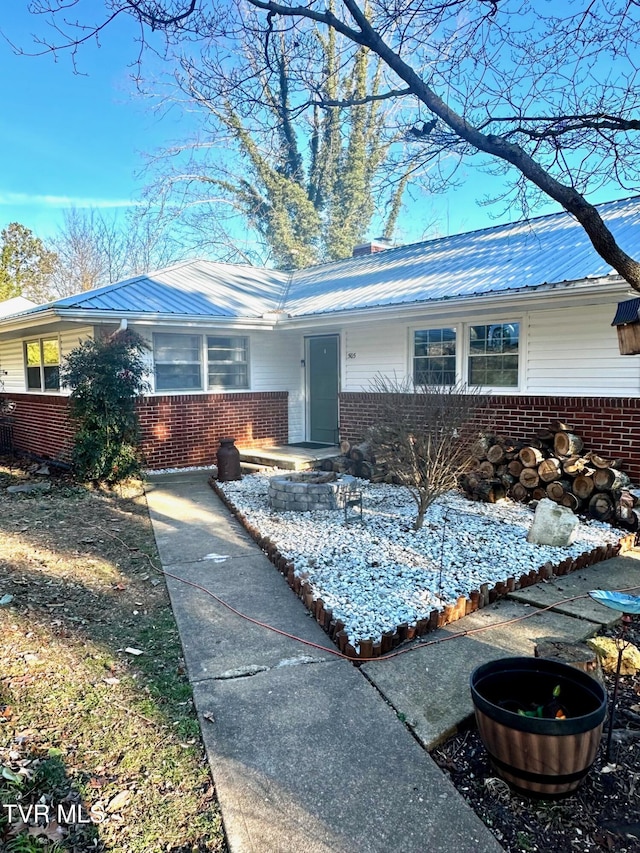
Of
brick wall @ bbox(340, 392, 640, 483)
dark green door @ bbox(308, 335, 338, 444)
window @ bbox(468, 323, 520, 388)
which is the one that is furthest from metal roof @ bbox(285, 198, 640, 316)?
brick wall @ bbox(340, 392, 640, 483)

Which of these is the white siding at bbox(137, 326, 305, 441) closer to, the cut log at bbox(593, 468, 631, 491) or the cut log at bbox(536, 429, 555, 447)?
the cut log at bbox(536, 429, 555, 447)

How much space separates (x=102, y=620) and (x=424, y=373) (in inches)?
246

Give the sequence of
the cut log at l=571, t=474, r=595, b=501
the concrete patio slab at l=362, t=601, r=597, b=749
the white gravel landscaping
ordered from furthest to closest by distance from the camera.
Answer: the cut log at l=571, t=474, r=595, b=501 < the white gravel landscaping < the concrete patio slab at l=362, t=601, r=597, b=749

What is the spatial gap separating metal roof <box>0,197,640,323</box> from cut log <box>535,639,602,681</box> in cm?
433

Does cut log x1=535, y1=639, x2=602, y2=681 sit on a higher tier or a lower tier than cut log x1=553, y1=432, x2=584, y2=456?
lower

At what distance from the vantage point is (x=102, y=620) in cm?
396

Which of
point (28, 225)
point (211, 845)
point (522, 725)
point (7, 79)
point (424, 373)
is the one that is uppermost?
point (28, 225)

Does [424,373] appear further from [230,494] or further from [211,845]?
[211,845]

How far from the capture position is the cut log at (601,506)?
20.7 ft

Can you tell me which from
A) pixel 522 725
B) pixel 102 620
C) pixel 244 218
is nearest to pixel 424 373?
pixel 102 620

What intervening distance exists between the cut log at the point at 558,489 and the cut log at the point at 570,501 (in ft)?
0.11

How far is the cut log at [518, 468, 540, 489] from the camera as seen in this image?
7062 mm

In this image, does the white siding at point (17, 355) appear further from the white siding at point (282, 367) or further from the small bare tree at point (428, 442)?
the small bare tree at point (428, 442)

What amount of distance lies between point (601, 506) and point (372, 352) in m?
4.73
